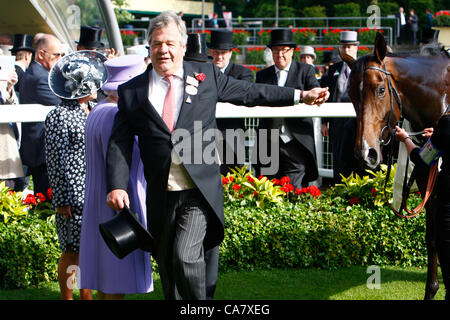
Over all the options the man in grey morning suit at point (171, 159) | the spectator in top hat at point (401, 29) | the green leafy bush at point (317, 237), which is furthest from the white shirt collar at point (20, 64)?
the spectator in top hat at point (401, 29)

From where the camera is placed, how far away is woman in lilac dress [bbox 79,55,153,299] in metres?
4.64

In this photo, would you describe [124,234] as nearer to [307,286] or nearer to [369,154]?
[369,154]

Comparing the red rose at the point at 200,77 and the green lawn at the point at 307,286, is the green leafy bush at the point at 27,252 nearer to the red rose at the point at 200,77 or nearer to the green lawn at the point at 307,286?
the green lawn at the point at 307,286

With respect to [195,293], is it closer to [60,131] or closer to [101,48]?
[60,131]

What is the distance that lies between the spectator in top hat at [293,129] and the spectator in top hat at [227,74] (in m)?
0.35

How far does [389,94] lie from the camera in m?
5.02

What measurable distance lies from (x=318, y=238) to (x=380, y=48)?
2.05 m

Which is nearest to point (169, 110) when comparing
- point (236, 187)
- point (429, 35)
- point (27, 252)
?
point (27, 252)

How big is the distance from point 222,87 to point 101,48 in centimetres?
484

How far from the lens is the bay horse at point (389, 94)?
4.90m

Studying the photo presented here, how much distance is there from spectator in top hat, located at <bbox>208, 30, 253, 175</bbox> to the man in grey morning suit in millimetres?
3484

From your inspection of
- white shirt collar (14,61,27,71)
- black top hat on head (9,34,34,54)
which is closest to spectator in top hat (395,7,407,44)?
black top hat on head (9,34,34,54)

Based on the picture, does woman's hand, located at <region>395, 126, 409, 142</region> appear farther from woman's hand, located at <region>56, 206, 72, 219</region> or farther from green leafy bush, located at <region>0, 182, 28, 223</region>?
green leafy bush, located at <region>0, 182, 28, 223</region>

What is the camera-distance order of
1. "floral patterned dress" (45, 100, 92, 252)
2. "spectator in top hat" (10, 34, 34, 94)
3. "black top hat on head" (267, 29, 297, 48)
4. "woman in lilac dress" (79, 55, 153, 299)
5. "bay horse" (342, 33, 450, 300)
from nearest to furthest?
"woman in lilac dress" (79, 55, 153, 299), "bay horse" (342, 33, 450, 300), "floral patterned dress" (45, 100, 92, 252), "black top hat on head" (267, 29, 297, 48), "spectator in top hat" (10, 34, 34, 94)
